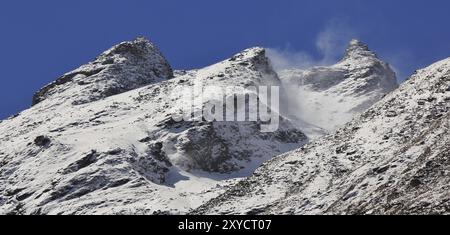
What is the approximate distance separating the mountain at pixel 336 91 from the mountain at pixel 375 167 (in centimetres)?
6348

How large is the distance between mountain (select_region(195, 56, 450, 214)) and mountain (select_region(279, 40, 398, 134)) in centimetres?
6348

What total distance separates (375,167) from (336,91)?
383 feet

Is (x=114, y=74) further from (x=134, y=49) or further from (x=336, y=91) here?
(x=336, y=91)

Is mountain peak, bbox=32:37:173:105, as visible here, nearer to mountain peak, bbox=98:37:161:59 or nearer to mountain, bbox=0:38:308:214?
mountain peak, bbox=98:37:161:59

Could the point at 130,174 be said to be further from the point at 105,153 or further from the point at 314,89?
the point at 314,89

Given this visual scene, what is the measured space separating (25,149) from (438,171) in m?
69.8

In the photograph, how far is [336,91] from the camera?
604ft

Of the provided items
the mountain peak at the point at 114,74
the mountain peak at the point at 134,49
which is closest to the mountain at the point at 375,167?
the mountain peak at the point at 114,74

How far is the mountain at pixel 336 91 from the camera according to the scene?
162375mm

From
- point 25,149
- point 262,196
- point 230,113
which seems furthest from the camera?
point 230,113

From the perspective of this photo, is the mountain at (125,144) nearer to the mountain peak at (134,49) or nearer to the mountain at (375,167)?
the mountain peak at (134,49)
